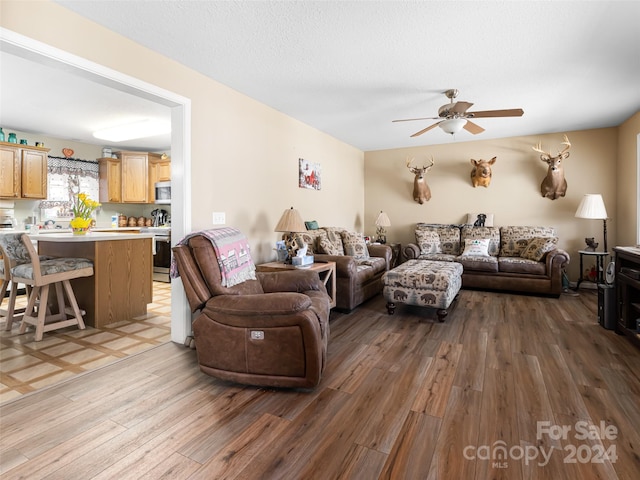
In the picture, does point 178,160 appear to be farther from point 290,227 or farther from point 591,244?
point 591,244

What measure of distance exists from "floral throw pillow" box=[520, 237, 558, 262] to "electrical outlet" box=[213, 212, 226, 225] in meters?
4.37

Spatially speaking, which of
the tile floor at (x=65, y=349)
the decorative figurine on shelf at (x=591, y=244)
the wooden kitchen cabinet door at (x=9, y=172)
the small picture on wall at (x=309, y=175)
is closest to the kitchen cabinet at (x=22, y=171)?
the wooden kitchen cabinet door at (x=9, y=172)

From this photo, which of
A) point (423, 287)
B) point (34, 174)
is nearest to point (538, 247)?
point (423, 287)

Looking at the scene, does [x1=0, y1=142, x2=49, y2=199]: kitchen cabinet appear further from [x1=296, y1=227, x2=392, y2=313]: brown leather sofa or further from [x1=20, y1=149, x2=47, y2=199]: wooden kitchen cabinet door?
[x1=296, y1=227, x2=392, y2=313]: brown leather sofa

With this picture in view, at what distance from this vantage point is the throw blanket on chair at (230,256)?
2.48 meters

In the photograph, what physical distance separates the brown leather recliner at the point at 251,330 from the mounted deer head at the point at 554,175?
4839 millimetres

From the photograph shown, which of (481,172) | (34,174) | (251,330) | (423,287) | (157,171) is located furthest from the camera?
(157,171)

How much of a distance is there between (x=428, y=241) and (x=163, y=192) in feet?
16.3

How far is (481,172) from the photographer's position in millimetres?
5754

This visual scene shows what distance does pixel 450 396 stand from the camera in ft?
6.88

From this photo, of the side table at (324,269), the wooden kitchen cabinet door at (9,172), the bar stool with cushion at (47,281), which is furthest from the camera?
the wooden kitchen cabinet door at (9,172)

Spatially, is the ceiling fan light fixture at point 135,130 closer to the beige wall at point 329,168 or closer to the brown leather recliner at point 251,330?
the beige wall at point 329,168

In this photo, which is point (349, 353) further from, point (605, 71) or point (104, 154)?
point (104, 154)

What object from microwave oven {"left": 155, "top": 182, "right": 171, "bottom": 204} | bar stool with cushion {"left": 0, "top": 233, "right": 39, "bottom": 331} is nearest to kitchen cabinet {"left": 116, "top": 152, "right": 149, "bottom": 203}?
microwave oven {"left": 155, "top": 182, "right": 171, "bottom": 204}
